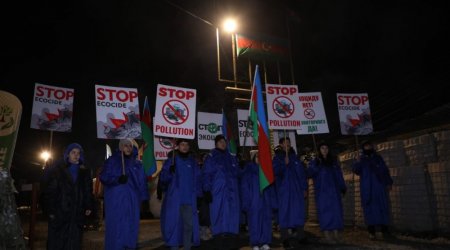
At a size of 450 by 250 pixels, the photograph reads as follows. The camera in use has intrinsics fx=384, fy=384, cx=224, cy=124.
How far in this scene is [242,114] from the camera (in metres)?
12.3

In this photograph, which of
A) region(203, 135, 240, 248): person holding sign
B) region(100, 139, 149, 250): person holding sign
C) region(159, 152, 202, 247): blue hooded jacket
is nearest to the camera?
region(100, 139, 149, 250): person holding sign

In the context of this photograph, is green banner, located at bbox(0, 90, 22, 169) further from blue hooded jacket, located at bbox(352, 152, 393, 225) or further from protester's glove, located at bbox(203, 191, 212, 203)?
blue hooded jacket, located at bbox(352, 152, 393, 225)

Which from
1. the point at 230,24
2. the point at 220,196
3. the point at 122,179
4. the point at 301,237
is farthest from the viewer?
the point at 230,24

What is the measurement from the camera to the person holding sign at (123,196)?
5938 mm

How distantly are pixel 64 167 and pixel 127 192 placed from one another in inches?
41.4

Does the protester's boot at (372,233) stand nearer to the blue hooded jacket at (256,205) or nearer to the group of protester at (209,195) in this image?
the group of protester at (209,195)

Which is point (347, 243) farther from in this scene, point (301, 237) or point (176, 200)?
point (176, 200)

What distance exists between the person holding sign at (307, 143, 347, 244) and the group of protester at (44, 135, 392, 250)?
2 centimetres

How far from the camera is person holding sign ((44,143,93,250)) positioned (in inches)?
212

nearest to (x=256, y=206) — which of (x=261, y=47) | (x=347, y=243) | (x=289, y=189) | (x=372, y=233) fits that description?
(x=289, y=189)

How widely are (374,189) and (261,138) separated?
10.7 feet

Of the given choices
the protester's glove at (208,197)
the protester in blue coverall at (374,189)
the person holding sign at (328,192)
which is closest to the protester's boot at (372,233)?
the protester in blue coverall at (374,189)

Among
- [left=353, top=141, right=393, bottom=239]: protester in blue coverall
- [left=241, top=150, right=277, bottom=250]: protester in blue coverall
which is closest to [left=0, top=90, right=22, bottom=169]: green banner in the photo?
[left=241, top=150, right=277, bottom=250]: protester in blue coverall

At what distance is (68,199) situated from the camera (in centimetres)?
549
